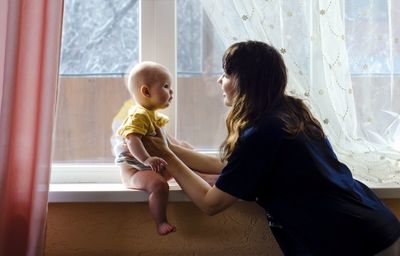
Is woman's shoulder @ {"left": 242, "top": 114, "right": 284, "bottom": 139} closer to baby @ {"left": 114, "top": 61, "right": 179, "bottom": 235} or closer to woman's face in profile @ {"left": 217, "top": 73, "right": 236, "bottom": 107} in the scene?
woman's face in profile @ {"left": 217, "top": 73, "right": 236, "bottom": 107}

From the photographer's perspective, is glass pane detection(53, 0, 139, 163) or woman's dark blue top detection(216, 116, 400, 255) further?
glass pane detection(53, 0, 139, 163)

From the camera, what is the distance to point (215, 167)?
5.03ft

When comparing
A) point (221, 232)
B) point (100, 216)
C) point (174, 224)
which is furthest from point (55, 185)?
point (221, 232)

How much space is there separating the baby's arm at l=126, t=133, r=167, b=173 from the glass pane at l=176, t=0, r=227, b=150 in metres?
0.31

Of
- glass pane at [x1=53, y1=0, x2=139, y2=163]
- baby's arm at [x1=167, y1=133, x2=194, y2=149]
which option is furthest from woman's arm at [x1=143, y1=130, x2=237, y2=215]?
glass pane at [x1=53, y1=0, x2=139, y2=163]

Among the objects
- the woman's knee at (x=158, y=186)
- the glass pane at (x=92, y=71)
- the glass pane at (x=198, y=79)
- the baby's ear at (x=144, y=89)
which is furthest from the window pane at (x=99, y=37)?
the woman's knee at (x=158, y=186)

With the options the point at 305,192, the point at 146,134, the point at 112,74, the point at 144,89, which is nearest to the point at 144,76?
the point at 144,89

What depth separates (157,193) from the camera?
1.38 m

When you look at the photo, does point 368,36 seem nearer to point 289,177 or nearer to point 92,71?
point 289,177

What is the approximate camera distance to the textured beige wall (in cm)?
148

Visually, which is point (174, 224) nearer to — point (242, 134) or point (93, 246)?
point (93, 246)

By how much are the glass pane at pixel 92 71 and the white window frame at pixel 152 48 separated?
49 mm

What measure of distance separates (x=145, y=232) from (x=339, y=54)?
0.75 m

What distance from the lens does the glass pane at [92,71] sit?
170 centimetres
